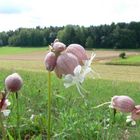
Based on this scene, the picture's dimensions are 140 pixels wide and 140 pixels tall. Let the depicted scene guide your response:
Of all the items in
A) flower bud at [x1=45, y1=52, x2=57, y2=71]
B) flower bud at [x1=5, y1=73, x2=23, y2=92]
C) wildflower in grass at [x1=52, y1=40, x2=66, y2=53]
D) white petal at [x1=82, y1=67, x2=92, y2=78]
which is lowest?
flower bud at [x1=5, y1=73, x2=23, y2=92]

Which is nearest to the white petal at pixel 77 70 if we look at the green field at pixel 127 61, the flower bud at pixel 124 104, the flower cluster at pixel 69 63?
the flower cluster at pixel 69 63

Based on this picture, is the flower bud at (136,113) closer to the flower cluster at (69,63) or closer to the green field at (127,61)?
the flower cluster at (69,63)

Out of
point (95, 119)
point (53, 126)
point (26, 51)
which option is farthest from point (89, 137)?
point (26, 51)

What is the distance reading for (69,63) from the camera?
114 centimetres

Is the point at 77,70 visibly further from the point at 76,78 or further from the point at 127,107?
the point at 127,107

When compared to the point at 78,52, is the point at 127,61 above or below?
below

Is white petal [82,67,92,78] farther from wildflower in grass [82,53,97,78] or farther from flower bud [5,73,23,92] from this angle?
flower bud [5,73,23,92]

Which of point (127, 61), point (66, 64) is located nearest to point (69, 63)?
point (66, 64)

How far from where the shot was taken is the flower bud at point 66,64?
1146mm

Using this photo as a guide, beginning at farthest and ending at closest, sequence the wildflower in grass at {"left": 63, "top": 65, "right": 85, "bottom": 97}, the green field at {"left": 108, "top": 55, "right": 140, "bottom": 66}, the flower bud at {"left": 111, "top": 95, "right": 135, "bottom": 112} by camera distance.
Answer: the green field at {"left": 108, "top": 55, "right": 140, "bottom": 66}
the flower bud at {"left": 111, "top": 95, "right": 135, "bottom": 112}
the wildflower in grass at {"left": 63, "top": 65, "right": 85, "bottom": 97}

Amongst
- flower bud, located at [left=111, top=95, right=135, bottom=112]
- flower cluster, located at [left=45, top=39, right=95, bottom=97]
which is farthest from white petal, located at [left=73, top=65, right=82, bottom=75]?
flower bud, located at [left=111, top=95, right=135, bottom=112]

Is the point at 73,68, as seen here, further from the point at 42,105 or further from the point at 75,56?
the point at 42,105

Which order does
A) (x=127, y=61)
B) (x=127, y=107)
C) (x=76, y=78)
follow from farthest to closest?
1. (x=127, y=61)
2. (x=127, y=107)
3. (x=76, y=78)

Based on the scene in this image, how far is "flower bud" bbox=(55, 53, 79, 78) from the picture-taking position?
3.76ft
